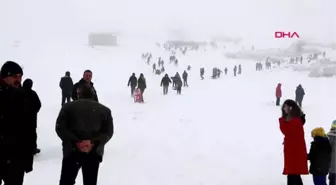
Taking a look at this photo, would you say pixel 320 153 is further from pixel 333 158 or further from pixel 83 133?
pixel 83 133

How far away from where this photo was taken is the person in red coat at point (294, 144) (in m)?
5.06

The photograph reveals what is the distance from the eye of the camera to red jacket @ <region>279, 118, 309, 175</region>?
201 inches

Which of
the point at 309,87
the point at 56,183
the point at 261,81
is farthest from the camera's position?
the point at 261,81

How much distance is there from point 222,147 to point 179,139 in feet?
4.25

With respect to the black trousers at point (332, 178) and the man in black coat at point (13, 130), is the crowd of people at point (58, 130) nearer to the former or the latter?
the man in black coat at point (13, 130)

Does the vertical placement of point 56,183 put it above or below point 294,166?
below

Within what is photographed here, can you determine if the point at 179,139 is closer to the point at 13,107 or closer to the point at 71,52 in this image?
the point at 13,107

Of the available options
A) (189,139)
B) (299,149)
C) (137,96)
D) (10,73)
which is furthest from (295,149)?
(137,96)

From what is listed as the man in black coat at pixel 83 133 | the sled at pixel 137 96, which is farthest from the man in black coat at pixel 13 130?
the sled at pixel 137 96

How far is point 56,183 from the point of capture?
6.11 m

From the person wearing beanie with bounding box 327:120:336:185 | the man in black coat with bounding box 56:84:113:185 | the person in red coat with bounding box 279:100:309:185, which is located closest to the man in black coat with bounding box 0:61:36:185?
the man in black coat with bounding box 56:84:113:185

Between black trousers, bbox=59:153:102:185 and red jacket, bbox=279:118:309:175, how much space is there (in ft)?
8.42

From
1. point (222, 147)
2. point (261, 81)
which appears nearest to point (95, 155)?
point (222, 147)

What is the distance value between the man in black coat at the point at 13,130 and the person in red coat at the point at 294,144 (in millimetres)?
3215
